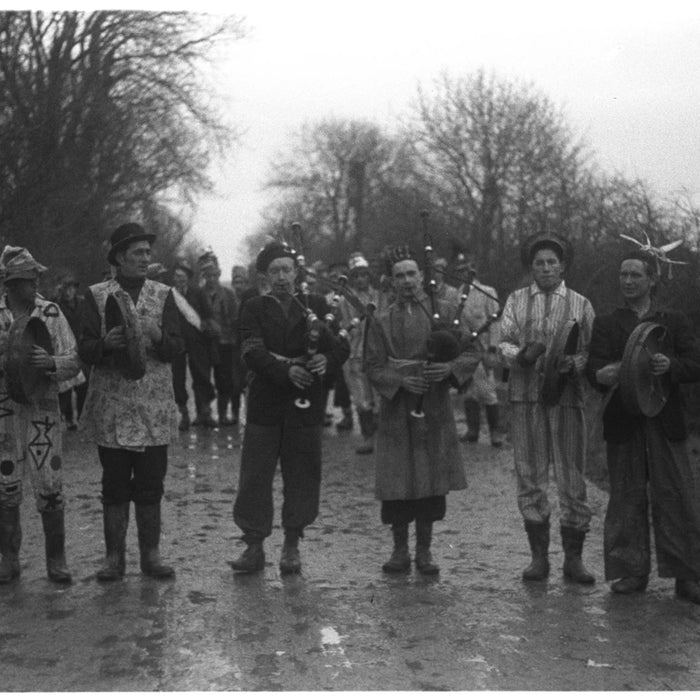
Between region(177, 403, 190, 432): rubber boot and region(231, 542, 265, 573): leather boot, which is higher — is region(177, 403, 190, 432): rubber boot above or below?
above

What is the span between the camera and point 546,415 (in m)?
8.12

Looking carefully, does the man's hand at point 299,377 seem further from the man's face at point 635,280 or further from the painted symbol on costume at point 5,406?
the man's face at point 635,280

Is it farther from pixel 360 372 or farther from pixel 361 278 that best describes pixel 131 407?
pixel 361 278

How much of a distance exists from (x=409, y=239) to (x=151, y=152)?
31.1 feet

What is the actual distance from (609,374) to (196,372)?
897cm

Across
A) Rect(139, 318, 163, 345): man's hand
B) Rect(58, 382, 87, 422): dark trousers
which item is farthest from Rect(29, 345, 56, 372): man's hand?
Rect(58, 382, 87, 422): dark trousers

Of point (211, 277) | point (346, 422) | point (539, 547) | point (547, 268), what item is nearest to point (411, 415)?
point (539, 547)

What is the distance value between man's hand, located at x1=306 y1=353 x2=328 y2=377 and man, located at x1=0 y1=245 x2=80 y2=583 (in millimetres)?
1366

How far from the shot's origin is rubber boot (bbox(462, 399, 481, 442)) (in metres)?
14.7

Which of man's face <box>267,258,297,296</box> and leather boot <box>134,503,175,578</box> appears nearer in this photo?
leather boot <box>134,503,175,578</box>

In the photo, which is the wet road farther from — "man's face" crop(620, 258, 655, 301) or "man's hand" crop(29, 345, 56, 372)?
"man's face" crop(620, 258, 655, 301)

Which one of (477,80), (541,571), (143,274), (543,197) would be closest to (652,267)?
(541,571)

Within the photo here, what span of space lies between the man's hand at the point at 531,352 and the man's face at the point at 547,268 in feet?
1.29

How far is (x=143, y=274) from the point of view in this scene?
813 cm
